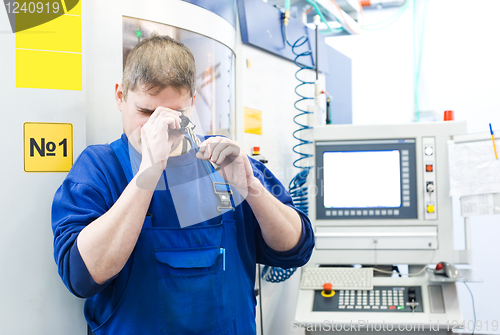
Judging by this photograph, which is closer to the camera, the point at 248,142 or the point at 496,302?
the point at 248,142

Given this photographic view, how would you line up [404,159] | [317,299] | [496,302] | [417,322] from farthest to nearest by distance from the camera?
1. [496,302]
2. [404,159]
3. [317,299]
4. [417,322]

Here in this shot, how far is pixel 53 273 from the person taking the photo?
3.11 ft

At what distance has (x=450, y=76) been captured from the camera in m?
2.79

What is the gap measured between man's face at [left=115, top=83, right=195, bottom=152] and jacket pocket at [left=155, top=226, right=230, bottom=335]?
21cm

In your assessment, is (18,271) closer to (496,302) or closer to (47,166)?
(47,166)

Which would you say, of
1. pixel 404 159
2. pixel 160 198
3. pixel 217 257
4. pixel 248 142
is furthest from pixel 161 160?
pixel 404 159

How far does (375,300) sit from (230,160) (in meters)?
1.07

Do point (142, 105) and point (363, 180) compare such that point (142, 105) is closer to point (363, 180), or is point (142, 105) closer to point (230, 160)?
point (230, 160)

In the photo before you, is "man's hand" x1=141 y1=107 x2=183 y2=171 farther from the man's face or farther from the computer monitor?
the computer monitor

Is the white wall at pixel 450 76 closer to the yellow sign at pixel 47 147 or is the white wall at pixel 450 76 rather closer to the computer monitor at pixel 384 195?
the computer monitor at pixel 384 195

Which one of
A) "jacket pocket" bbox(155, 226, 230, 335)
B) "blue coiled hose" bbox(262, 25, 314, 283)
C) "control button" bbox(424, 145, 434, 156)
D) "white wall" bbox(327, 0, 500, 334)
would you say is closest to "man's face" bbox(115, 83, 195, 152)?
"jacket pocket" bbox(155, 226, 230, 335)

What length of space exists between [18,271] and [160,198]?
370mm

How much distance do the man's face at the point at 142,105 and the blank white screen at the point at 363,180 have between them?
3.64 ft

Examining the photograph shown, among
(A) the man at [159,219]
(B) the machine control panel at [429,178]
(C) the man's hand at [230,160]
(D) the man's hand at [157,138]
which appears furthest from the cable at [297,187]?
(D) the man's hand at [157,138]
